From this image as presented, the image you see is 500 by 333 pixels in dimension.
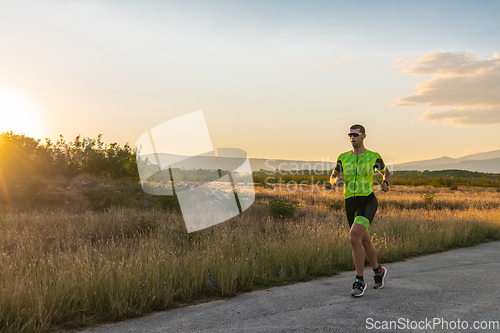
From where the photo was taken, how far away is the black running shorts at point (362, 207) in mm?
5359

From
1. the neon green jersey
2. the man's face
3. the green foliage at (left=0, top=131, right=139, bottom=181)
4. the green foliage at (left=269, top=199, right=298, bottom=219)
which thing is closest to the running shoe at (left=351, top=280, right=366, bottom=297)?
the neon green jersey

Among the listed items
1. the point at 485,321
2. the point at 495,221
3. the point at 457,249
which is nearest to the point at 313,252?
the point at 485,321

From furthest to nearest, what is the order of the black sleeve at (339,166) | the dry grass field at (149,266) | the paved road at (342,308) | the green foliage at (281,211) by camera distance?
the green foliage at (281,211) < the black sleeve at (339,166) < the dry grass field at (149,266) < the paved road at (342,308)

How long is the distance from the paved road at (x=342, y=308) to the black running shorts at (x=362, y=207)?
1168 millimetres

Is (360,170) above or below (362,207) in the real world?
above

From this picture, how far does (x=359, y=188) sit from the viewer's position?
5.44 meters

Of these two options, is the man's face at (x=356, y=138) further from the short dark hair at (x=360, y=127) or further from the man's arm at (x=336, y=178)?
the man's arm at (x=336, y=178)

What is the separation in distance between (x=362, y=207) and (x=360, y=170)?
0.56m

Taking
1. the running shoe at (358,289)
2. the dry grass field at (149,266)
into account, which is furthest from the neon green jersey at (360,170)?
the dry grass field at (149,266)

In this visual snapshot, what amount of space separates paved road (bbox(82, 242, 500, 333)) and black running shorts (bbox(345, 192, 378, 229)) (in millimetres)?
1168


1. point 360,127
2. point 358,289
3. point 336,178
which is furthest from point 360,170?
point 358,289

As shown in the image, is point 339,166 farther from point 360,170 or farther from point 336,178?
point 360,170

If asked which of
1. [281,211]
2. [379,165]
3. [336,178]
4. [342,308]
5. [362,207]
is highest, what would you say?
[379,165]

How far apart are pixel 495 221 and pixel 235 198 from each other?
11559 millimetres
